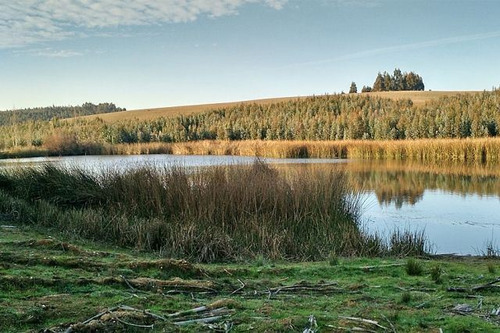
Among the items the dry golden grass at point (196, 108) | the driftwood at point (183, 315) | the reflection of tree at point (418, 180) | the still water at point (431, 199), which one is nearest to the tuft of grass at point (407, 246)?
the still water at point (431, 199)

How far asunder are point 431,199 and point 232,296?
13319 millimetres

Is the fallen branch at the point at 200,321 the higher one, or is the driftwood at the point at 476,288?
the fallen branch at the point at 200,321

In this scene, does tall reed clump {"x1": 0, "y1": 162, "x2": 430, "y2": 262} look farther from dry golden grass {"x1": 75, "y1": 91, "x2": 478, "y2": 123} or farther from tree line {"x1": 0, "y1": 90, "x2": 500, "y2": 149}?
dry golden grass {"x1": 75, "y1": 91, "x2": 478, "y2": 123}

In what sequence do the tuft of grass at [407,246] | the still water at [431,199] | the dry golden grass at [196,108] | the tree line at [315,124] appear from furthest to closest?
the dry golden grass at [196,108]
the tree line at [315,124]
the still water at [431,199]
the tuft of grass at [407,246]

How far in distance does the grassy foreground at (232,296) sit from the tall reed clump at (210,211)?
2.09 m

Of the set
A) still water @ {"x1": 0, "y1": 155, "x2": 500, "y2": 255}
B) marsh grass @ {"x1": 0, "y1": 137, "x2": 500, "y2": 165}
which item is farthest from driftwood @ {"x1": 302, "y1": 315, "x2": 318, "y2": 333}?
marsh grass @ {"x1": 0, "y1": 137, "x2": 500, "y2": 165}

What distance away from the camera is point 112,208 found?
36.8 ft

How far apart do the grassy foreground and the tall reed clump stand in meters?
2.09

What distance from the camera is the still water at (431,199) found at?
1125 centimetres

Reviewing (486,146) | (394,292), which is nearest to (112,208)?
(394,292)

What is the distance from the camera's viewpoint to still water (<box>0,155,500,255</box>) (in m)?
11.2

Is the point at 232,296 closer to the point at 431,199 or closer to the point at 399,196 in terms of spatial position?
the point at 431,199

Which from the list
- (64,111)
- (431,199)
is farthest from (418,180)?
(64,111)

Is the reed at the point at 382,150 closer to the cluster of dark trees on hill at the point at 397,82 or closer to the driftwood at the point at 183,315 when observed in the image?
the driftwood at the point at 183,315
